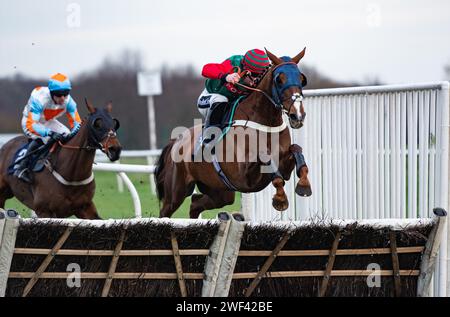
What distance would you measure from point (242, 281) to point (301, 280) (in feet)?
1.09

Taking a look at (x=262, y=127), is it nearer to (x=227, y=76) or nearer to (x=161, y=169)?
(x=227, y=76)

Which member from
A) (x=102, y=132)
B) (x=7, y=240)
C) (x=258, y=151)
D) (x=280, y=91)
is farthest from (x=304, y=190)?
(x=7, y=240)

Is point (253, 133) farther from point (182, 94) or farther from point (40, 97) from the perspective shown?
point (182, 94)

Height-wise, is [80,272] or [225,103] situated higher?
[225,103]

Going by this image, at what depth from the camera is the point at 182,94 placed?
1870 cm

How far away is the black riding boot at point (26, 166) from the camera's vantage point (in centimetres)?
762

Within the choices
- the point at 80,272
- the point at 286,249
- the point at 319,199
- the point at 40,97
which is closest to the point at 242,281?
the point at 286,249

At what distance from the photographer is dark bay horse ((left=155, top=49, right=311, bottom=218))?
6000 mm

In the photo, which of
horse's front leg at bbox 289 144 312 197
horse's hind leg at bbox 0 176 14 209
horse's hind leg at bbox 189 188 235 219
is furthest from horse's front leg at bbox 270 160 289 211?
horse's hind leg at bbox 0 176 14 209

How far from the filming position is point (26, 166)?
7676 millimetres

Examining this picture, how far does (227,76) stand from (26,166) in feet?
6.99

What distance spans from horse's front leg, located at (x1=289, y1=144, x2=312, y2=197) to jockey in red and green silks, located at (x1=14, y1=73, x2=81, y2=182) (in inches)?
86.0

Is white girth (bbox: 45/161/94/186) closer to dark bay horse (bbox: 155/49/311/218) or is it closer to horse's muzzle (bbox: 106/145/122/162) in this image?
horse's muzzle (bbox: 106/145/122/162)

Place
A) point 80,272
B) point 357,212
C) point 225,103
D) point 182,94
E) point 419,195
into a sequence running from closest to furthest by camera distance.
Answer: point 80,272, point 419,195, point 357,212, point 225,103, point 182,94
